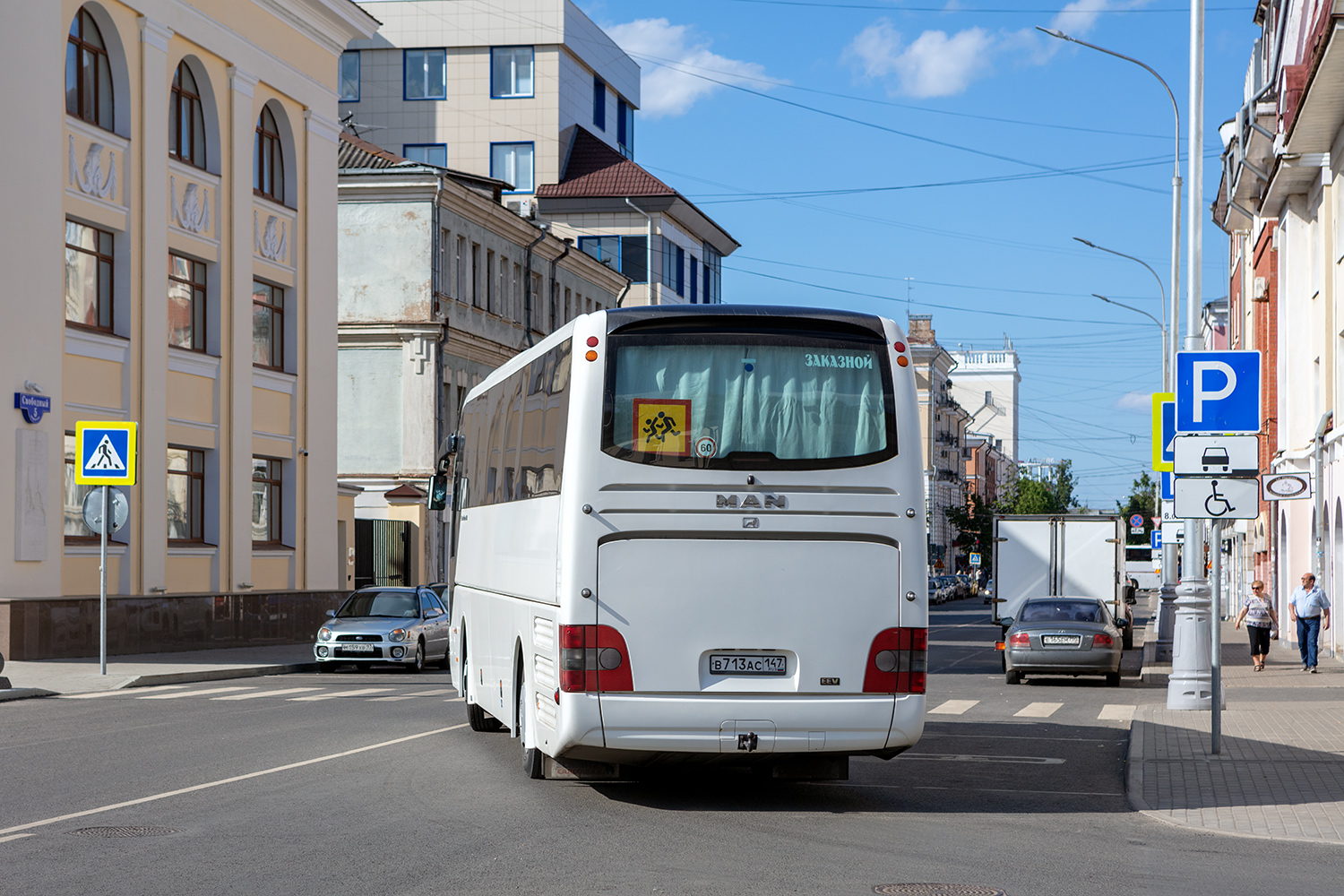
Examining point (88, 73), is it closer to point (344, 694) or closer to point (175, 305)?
point (175, 305)

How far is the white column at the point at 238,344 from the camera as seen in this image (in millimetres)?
32656

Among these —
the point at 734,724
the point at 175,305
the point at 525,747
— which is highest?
the point at 175,305

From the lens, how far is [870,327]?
11.4 m

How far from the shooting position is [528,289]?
5594 cm

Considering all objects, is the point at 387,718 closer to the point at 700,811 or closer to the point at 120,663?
the point at 700,811

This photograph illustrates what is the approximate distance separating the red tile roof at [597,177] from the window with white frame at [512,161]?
91 cm

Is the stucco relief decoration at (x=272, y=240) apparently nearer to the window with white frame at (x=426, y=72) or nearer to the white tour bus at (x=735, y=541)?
the white tour bus at (x=735, y=541)

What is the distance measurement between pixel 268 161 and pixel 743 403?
26.4 metres

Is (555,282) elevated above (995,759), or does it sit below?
above

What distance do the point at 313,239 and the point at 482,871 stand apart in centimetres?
2950

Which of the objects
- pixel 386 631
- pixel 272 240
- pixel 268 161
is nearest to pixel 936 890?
pixel 386 631

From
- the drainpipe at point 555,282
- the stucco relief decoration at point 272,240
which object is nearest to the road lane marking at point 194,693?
the stucco relief decoration at point 272,240

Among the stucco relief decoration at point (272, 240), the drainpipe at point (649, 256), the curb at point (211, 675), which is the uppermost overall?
the drainpipe at point (649, 256)

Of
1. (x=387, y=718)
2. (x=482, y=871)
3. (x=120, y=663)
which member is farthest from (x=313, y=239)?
(x=482, y=871)
